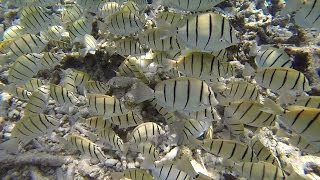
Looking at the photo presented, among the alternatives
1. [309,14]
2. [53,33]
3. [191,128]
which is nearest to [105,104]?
[191,128]

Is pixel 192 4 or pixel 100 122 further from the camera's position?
pixel 100 122

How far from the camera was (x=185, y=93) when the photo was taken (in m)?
2.82

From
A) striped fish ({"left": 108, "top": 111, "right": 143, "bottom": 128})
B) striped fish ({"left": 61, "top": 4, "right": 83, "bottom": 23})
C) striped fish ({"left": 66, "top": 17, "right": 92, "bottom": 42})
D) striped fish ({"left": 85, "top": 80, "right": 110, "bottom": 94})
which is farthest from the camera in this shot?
striped fish ({"left": 61, "top": 4, "right": 83, "bottom": 23})

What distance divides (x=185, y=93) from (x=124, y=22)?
2.25 metres

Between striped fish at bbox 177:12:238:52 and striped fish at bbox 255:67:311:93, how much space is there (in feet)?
2.44

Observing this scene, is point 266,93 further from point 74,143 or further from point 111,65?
point 74,143

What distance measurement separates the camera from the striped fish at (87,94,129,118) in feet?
10.9

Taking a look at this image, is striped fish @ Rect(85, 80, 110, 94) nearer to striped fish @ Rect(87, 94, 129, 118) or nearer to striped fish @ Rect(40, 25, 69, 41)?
striped fish @ Rect(87, 94, 129, 118)

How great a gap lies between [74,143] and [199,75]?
1900 millimetres

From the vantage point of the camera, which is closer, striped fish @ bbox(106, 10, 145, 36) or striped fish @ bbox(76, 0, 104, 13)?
striped fish @ bbox(106, 10, 145, 36)

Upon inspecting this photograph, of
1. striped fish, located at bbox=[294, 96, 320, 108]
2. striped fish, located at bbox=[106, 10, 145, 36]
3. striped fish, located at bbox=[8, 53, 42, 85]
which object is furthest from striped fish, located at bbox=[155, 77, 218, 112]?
striped fish, located at bbox=[8, 53, 42, 85]

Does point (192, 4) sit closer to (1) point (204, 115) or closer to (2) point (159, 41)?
(2) point (159, 41)

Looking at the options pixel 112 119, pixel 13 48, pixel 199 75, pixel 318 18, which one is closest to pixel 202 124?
pixel 199 75

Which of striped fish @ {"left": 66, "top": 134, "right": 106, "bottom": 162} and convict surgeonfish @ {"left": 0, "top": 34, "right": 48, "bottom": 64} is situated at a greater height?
convict surgeonfish @ {"left": 0, "top": 34, "right": 48, "bottom": 64}
